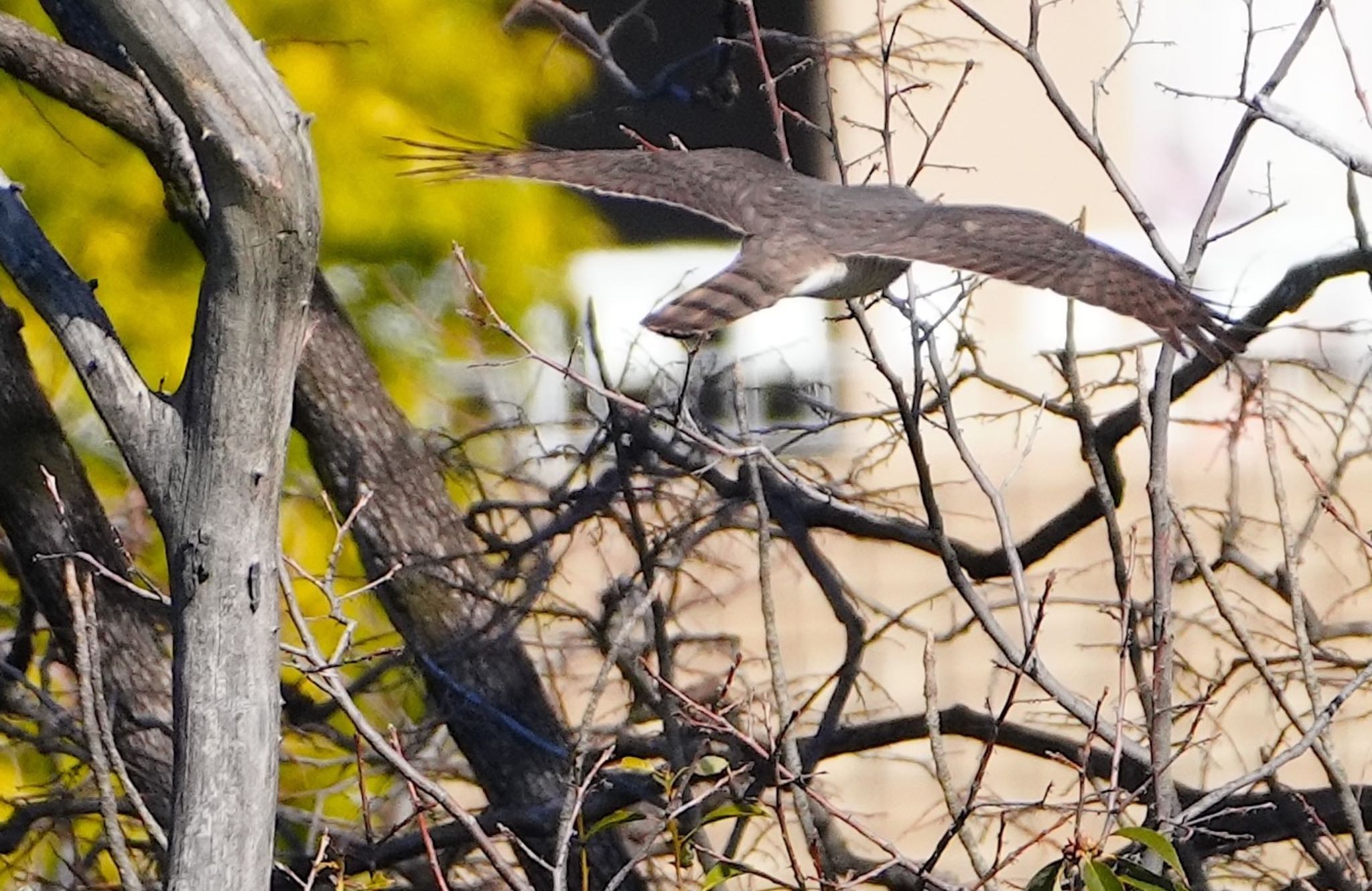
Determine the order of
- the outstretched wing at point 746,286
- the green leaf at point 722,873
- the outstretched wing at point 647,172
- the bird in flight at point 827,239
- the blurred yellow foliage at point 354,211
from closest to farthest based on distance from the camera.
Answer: the green leaf at point 722,873 → the outstretched wing at point 746,286 → the bird in flight at point 827,239 → the outstretched wing at point 647,172 → the blurred yellow foliage at point 354,211

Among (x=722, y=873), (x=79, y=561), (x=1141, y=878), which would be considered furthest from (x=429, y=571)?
(x=1141, y=878)

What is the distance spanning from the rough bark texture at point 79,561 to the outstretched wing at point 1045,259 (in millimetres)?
1667

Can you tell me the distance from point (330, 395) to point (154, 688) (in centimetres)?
78

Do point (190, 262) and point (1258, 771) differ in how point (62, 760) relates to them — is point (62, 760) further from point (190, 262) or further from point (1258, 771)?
point (1258, 771)

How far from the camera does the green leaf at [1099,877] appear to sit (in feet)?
6.79

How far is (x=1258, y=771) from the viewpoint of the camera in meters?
2.62

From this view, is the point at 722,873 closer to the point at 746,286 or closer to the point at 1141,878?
the point at 1141,878

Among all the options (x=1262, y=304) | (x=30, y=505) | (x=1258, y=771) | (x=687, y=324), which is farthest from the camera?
(x=30, y=505)

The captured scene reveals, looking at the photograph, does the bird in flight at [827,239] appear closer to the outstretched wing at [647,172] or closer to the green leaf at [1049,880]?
the outstretched wing at [647,172]

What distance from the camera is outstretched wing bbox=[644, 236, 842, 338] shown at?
2955 mm

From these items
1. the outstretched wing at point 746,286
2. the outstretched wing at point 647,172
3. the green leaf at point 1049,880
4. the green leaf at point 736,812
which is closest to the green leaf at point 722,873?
the green leaf at point 736,812

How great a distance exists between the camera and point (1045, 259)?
10.8 ft

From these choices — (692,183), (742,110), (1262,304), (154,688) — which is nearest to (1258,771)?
(1262,304)

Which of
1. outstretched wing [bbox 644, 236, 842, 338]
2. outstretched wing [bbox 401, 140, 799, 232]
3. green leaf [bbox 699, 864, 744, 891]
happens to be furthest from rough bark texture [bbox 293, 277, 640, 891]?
green leaf [bbox 699, 864, 744, 891]
